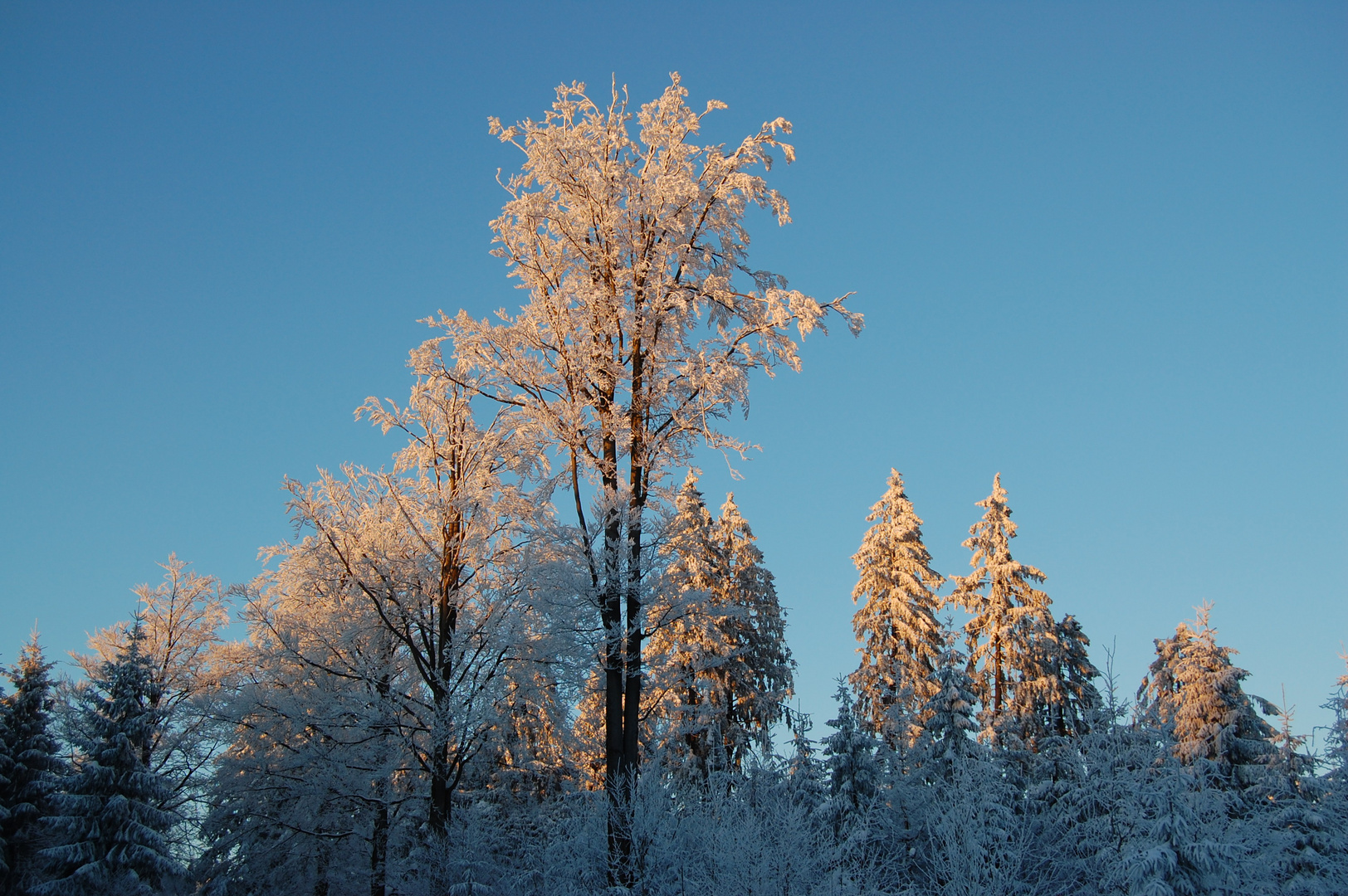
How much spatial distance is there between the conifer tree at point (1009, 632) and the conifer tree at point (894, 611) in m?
1.82

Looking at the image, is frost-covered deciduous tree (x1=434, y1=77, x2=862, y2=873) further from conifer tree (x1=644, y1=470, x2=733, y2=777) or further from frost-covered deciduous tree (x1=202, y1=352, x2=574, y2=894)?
conifer tree (x1=644, y1=470, x2=733, y2=777)

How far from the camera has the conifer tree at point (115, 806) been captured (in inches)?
699

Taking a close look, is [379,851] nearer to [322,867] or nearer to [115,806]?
[322,867]

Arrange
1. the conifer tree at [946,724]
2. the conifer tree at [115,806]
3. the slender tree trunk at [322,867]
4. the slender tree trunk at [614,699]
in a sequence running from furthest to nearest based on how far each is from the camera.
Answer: the conifer tree at [946,724] → the conifer tree at [115,806] → the slender tree trunk at [322,867] → the slender tree trunk at [614,699]

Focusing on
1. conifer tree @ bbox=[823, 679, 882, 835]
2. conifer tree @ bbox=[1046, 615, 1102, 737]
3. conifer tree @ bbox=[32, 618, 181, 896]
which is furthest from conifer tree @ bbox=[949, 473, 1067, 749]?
conifer tree @ bbox=[32, 618, 181, 896]

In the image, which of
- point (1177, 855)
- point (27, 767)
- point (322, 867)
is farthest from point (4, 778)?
point (1177, 855)

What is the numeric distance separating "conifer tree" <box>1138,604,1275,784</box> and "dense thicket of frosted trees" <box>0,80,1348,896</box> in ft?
13.0

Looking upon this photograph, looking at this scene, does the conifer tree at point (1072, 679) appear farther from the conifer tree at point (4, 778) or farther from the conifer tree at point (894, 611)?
the conifer tree at point (4, 778)

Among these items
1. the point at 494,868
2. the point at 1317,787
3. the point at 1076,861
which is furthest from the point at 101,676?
the point at 1317,787

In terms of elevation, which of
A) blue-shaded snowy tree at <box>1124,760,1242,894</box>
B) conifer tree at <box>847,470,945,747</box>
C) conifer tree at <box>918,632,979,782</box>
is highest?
conifer tree at <box>847,470,945,747</box>

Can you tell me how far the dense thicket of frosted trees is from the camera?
459 inches

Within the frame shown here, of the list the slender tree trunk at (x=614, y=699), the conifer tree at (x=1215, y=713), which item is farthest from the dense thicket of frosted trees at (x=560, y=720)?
the conifer tree at (x=1215, y=713)

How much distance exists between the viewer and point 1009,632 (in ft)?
95.1

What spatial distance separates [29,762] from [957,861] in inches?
905
